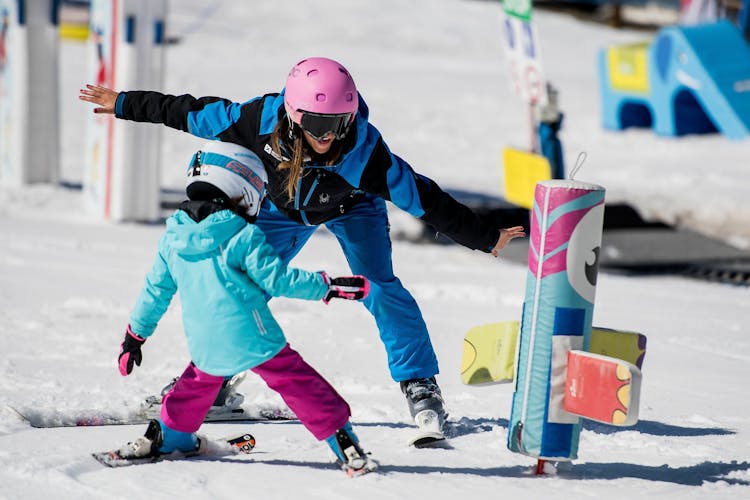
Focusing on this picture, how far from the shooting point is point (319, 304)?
670 centimetres

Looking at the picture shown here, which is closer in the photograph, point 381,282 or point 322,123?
point 322,123

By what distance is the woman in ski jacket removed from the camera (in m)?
3.81

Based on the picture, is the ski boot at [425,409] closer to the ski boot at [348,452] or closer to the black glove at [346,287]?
the ski boot at [348,452]

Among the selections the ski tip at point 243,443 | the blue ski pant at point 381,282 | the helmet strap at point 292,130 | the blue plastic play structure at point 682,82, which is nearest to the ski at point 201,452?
the ski tip at point 243,443

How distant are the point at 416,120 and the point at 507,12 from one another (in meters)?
6.14

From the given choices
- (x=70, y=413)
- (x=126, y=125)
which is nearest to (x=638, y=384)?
(x=70, y=413)

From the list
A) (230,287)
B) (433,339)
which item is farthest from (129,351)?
(433,339)

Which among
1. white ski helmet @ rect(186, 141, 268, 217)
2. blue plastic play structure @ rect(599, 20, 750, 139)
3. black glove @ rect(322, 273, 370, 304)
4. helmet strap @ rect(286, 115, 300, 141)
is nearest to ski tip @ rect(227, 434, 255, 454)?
black glove @ rect(322, 273, 370, 304)

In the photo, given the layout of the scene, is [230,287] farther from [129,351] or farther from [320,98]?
[320,98]

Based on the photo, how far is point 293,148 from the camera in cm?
390

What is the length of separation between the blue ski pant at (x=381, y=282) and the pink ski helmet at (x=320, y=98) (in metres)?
0.55

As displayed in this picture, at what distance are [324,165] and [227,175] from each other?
54 centimetres

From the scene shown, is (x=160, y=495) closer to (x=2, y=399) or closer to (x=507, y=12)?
(x=2, y=399)

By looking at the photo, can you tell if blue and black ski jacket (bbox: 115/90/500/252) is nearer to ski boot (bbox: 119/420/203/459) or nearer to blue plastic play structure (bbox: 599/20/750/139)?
ski boot (bbox: 119/420/203/459)
